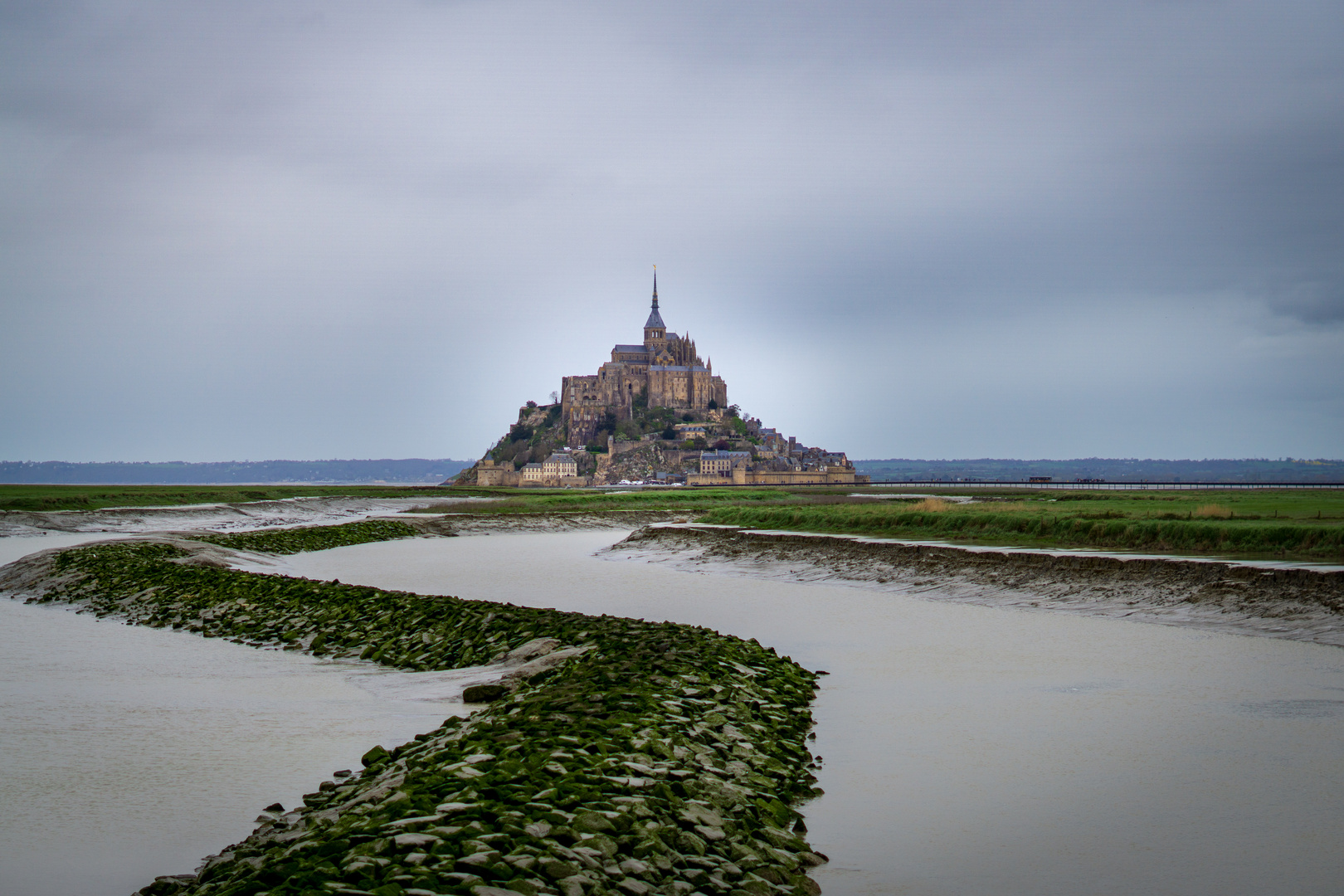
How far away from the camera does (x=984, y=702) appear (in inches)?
424

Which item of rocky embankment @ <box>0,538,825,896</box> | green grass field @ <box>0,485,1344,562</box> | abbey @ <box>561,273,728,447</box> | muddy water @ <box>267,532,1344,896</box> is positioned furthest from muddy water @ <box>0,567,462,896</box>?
abbey @ <box>561,273,728,447</box>

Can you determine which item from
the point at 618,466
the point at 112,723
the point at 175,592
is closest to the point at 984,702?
the point at 112,723

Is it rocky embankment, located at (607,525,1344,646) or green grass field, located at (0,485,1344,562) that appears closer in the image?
rocky embankment, located at (607,525,1344,646)

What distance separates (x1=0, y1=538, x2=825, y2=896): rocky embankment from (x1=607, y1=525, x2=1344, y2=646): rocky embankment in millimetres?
8202

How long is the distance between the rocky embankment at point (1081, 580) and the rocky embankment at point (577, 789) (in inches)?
323

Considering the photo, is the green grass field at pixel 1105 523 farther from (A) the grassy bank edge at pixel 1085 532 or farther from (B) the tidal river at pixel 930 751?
(B) the tidal river at pixel 930 751

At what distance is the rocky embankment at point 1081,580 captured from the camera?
1556cm

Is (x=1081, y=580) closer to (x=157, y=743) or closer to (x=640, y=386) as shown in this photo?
(x=157, y=743)

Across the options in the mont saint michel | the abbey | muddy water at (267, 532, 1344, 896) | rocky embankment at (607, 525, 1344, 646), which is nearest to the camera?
muddy water at (267, 532, 1344, 896)

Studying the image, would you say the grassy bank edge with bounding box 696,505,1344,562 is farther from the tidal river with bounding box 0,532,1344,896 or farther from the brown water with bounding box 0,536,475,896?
the brown water with bounding box 0,536,475,896

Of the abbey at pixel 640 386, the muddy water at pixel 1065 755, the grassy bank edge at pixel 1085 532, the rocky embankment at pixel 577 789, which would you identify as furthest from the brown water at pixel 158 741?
the abbey at pixel 640 386

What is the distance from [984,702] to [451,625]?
26.6 ft

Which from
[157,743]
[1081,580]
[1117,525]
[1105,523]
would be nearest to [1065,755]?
[157,743]

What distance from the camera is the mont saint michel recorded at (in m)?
157
